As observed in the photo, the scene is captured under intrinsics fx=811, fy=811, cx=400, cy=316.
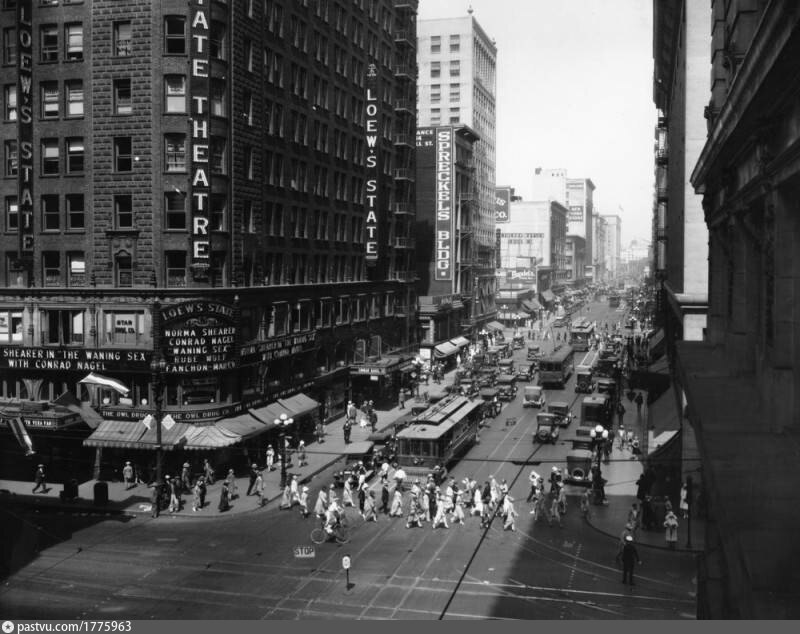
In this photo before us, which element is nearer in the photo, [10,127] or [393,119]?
[10,127]

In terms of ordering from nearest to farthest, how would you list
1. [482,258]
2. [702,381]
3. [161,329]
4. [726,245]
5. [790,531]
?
[790,531] → [702,381] → [726,245] → [161,329] → [482,258]

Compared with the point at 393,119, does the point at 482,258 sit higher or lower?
lower

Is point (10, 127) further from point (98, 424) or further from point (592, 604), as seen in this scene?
point (592, 604)

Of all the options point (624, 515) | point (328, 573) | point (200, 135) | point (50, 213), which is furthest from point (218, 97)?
point (624, 515)

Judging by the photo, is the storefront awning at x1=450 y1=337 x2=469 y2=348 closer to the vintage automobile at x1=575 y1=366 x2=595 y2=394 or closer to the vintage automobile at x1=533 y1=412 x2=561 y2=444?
the vintage automobile at x1=575 y1=366 x2=595 y2=394

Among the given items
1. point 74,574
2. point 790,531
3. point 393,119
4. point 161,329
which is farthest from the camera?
point 393,119

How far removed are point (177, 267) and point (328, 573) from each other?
21846 millimetres

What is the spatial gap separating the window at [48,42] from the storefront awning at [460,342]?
60.8 metres

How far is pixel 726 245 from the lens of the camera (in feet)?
75.2

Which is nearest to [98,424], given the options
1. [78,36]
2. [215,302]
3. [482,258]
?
[215,302]

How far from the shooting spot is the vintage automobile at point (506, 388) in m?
67.7

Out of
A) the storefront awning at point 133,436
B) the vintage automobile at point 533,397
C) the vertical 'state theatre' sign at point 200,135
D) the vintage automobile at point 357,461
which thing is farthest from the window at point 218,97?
the vintage automobile at point 533,397

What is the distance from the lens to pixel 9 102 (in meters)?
44.3

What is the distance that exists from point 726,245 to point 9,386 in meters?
38.1
